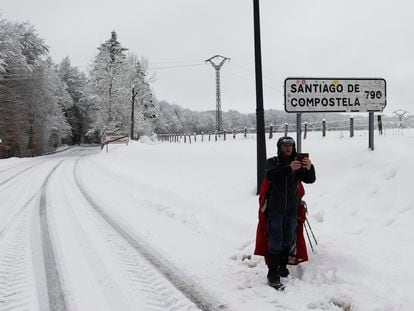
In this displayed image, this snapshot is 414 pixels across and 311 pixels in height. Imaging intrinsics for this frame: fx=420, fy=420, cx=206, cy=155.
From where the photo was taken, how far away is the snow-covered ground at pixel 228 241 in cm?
475

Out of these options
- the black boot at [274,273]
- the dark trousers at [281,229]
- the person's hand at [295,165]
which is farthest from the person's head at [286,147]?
the black boot at [274,273]

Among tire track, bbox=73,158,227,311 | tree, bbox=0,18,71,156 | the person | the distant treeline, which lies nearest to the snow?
tire track, bbox=73,158,227,311

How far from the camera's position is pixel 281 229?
5141 mm

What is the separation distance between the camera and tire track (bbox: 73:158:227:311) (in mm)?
4641

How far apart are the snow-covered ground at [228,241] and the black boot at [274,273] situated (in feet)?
0.41

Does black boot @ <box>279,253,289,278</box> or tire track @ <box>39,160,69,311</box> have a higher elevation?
black boot @ <box>279,253,289,278</box>

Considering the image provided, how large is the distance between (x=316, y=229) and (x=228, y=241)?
1.55 metres

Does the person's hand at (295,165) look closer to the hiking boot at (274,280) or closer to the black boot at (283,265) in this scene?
the black boot at (283,265)

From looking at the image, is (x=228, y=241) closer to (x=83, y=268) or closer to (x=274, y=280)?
(x=274, y=280)

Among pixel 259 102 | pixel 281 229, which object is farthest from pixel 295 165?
pixel 259 102

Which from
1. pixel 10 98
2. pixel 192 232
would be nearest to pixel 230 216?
pixel 192 232

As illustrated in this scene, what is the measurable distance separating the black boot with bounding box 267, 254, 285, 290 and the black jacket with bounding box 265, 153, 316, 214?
0.60 m

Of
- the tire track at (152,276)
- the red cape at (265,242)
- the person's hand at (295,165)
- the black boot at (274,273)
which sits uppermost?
the person's hand at (295,165)

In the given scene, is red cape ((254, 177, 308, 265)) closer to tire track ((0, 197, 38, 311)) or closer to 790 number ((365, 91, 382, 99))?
tire track ((0, 197, 38, 311))
